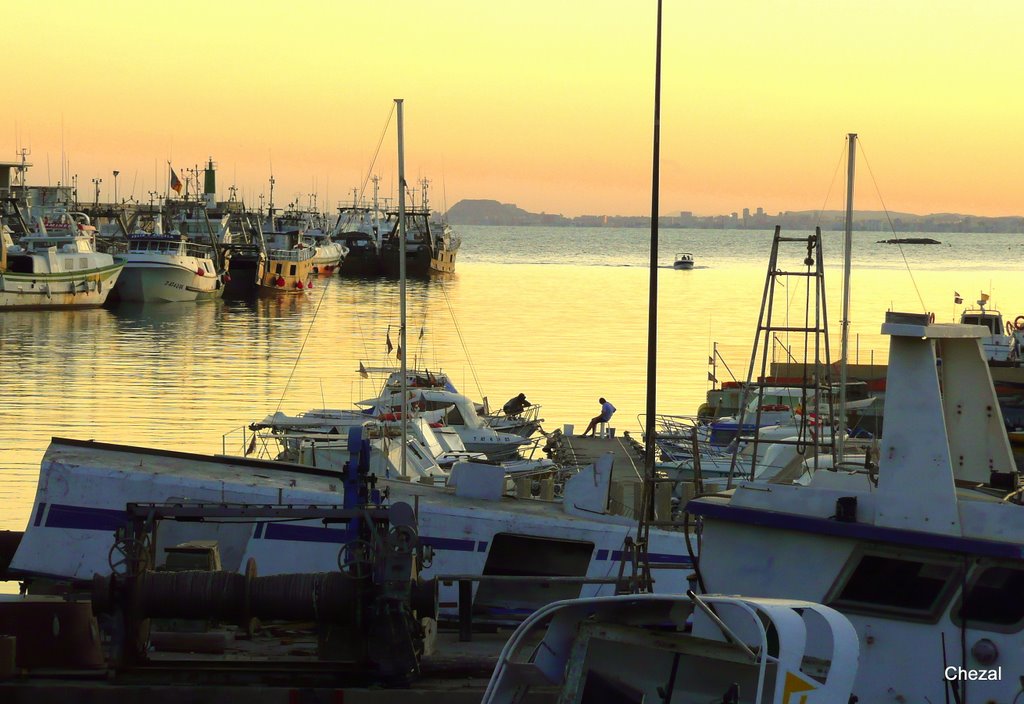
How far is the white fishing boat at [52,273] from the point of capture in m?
79.4

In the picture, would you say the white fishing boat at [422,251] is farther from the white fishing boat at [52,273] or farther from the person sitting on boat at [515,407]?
the person sitting on boat at [515,407]

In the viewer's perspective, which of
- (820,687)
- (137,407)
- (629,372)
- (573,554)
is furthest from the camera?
(629,372)

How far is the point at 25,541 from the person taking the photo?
642 inches

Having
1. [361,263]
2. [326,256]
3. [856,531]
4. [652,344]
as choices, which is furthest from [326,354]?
[361,263]

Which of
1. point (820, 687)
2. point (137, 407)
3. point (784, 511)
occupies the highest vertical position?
point (784, 511)

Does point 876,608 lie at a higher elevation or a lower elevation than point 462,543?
higher

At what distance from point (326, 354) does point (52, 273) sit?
24.4m

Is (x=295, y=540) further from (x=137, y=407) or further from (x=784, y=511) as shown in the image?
(x=137, y=407)

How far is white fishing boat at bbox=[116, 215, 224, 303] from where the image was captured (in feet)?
294

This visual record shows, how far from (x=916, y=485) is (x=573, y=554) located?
883cm

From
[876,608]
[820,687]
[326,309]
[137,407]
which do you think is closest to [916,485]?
[876,608]

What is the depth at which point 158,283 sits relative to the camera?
90.7 m

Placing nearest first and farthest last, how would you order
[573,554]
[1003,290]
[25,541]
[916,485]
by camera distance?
[916,485] → [25,541] → [573,554] → [1003,290]

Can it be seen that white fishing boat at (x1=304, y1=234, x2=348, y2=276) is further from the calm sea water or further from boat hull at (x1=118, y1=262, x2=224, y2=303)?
boat hull at (x1=118, y1=262, x2=224, y2=303)
